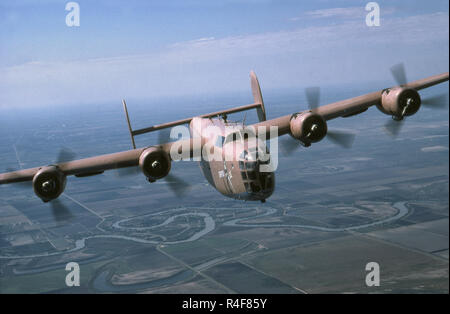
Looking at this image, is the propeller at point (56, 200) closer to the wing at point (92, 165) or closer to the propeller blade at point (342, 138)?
the wing at point (92, 165)

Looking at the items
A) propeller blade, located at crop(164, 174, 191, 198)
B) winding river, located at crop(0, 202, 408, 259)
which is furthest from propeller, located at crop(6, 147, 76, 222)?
winding river, located at crop(0, 202, 408, 259)

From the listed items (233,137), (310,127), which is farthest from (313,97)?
(233,137)

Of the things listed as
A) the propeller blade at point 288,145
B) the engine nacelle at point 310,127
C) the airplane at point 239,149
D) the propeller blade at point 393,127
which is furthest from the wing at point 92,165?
the propeller blade at point 393,127

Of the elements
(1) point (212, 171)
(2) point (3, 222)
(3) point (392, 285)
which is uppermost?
(1) point (212, 171)

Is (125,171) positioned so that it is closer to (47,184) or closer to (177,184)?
(177,184)

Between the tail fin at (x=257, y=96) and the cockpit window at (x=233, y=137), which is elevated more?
the tail fin at (x=257, y=96)
